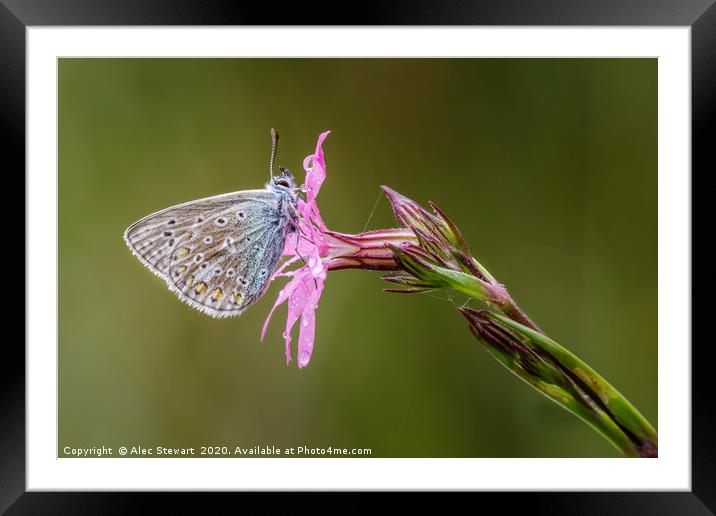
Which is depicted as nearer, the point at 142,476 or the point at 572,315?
the point at 142,476

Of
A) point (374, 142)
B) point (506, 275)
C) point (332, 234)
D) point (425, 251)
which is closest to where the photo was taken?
point (425, 251)

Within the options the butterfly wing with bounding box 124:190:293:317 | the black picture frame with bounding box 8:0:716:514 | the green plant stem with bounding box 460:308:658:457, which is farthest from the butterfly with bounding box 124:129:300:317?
the green plant stem with bounding box 460:308:658:457

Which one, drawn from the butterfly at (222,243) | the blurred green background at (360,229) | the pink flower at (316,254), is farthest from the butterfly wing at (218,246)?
the blurred green background at (360,229)

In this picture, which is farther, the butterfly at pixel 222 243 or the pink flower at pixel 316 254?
the butterfly at pixel 222 243
